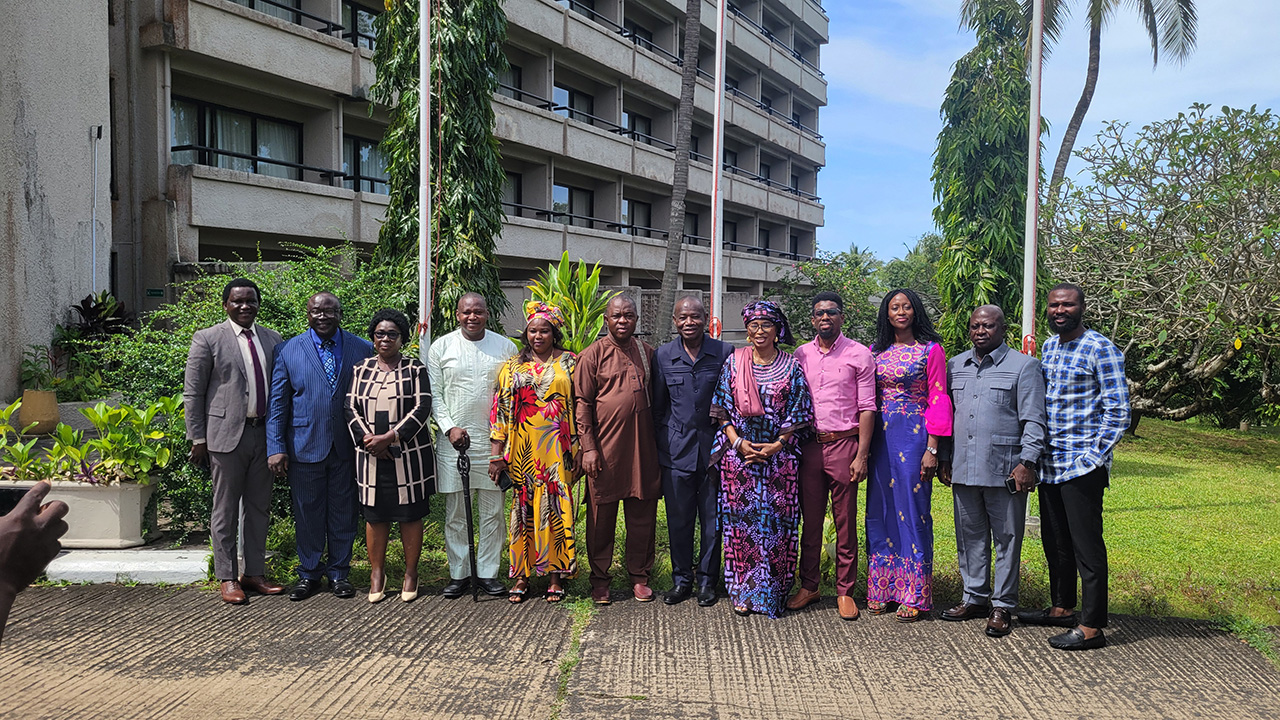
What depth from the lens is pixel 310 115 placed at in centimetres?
1786

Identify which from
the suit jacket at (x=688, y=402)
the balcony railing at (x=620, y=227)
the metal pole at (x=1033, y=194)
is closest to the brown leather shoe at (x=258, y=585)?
the suit jacket at (x=688, y=402)

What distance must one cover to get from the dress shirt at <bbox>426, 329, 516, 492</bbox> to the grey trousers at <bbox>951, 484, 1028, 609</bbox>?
2.86 m

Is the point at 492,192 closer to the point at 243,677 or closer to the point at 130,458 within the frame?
the point at 130,458

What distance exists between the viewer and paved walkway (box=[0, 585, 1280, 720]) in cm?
405

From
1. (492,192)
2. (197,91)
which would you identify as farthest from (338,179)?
(492,192)

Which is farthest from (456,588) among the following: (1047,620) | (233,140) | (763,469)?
(233,140)

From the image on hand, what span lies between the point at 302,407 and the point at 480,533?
1.36 metres

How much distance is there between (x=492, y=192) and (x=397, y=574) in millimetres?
7059

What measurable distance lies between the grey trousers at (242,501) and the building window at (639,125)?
24085 millimetres

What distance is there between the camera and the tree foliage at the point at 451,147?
11.5 meters

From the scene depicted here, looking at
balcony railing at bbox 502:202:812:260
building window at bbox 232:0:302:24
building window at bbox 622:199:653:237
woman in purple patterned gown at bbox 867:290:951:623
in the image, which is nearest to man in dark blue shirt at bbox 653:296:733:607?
woman in purple patterned gown at bbox 867:290:951:623

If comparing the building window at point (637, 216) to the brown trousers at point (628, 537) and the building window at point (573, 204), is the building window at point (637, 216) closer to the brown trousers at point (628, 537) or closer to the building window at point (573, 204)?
the building window at point (573, 204)

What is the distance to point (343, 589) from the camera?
221 inches

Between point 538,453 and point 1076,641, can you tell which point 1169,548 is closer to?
point 1076,641
